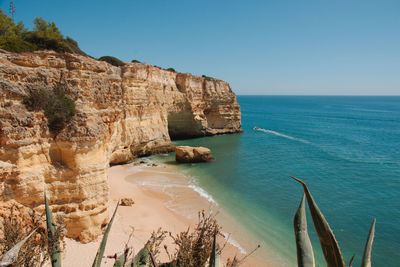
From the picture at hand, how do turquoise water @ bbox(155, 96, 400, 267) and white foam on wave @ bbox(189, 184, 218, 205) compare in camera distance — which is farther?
white foam on wave @ bbox(189, 184, 218, 205)

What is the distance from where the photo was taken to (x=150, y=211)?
44.7 feet

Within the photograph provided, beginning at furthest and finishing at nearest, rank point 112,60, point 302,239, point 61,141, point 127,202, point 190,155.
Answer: point 112,60 → point 190,155 → point 127,202 → point 61,141 → point 302,239

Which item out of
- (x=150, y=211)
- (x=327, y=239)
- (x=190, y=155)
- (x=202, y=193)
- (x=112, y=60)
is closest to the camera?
(x=327, y=239)

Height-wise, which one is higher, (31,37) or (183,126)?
(31,37)

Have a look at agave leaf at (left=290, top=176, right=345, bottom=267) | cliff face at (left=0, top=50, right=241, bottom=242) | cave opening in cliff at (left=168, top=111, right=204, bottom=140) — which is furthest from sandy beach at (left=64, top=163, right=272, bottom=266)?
cave opening in cliff at (left=168, top=111, right=204, bottom=140)

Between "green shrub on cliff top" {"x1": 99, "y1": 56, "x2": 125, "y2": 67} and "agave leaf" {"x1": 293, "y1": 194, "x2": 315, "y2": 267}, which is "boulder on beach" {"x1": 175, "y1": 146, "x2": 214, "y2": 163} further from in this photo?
"agave leaf" {"x1": 293, "y1": 194, "x2": 315, "y2": 267}

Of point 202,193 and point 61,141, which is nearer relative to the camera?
point 61,141

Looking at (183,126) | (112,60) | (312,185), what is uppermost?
(112,60)

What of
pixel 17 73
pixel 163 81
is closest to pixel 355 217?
pixel 17 73

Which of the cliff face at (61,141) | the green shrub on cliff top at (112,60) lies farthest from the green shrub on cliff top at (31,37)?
the green shrub on cliff top at (112,60)

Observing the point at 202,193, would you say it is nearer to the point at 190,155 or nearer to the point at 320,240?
the point at 190,155

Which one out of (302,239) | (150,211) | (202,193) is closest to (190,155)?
(202,193)

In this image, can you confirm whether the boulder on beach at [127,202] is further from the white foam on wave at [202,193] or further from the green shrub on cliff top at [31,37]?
the green shrub on cliff top at [31,37]

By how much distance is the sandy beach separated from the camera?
358 inches
